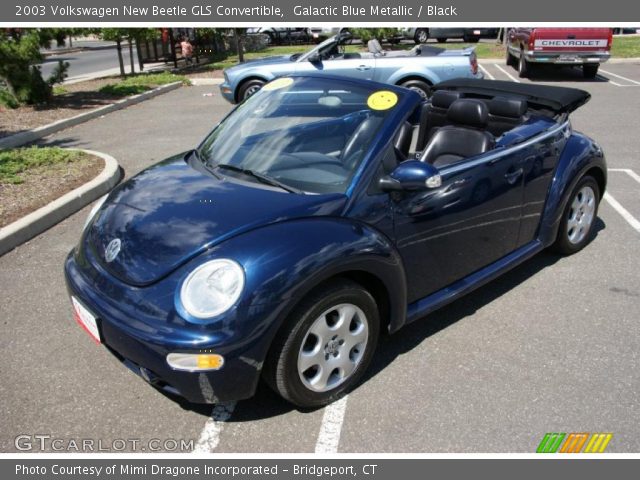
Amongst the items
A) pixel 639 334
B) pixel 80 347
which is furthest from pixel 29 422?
pixel 639 334

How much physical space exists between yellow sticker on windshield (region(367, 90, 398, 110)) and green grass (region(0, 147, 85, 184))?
455 centimetres

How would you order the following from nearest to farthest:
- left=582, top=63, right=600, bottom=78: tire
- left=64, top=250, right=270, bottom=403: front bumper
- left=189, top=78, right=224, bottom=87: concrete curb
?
left=64, top=250, right=270, bottom=403: front bumper < left=582, top=63, right=600, bottom=78: tire < left=189, top=78, right=224, bottom=87: concrete curb

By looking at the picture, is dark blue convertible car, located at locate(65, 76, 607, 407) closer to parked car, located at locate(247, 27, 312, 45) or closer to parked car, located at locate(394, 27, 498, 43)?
parked car, located at locate(394, 27, 498, 43)

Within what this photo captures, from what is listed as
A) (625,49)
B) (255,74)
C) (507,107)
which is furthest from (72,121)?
(625,49)

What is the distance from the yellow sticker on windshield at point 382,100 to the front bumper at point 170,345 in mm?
1444

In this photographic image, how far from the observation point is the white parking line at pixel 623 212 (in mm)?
5156

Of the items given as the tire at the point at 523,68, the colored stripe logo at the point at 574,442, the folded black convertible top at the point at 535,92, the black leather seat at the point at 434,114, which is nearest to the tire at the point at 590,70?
the tire at the point at 523,68

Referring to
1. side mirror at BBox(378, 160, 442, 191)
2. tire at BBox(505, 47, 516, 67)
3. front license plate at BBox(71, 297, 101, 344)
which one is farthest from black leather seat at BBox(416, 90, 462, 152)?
tire at BBox(505, 47, 516, 67)

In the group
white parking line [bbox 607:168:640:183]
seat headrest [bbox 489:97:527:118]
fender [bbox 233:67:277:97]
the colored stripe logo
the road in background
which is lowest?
the road in background

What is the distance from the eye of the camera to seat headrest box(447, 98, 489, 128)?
3752mm

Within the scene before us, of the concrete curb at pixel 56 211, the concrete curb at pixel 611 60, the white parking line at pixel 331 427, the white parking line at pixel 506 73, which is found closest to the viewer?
the white parking line at pixel 331 427

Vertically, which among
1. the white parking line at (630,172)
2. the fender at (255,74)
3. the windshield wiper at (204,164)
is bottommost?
the white parking line at (630,172)

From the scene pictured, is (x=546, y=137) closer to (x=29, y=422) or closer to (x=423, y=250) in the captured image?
(x=423, y=250)

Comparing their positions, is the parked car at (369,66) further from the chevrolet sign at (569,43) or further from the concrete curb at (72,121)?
the chevrolet sign at (569,43)
